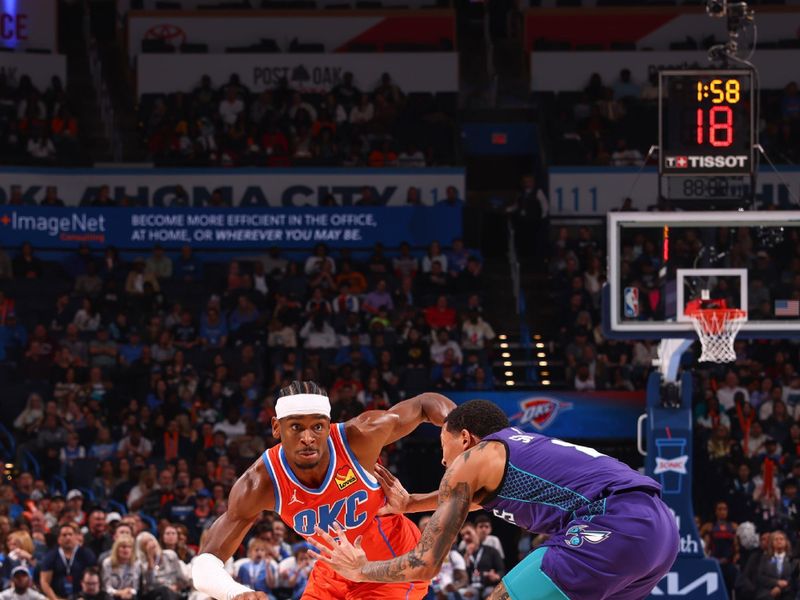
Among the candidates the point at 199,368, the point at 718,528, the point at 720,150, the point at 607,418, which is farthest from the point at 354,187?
the point at 720,150

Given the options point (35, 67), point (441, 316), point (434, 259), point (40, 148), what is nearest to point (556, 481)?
point (441, 316)

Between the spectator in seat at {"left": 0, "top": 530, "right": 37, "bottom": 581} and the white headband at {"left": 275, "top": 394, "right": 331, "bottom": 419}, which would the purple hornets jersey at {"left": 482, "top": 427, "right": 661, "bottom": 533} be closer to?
the white headband at {"left": 275, "top": 394, "right": 331, "bottom": 419}

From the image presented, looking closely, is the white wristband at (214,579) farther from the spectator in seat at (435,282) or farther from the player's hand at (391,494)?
the spectator in seat at (435,282)

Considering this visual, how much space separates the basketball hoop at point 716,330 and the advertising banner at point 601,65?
1367 centimetres

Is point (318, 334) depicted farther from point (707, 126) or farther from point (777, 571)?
point (707, 126)

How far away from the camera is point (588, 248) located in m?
22.9

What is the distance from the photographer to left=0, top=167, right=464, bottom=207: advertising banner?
81.5 ft

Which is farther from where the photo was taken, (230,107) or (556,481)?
(230,107)

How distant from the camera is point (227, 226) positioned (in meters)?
23.9

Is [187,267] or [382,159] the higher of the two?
[382,159]

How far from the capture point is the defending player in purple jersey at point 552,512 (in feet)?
21.4

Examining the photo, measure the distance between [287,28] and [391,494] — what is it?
21.4m

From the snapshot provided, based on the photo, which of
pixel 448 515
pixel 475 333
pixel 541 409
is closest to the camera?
pixel 448 515

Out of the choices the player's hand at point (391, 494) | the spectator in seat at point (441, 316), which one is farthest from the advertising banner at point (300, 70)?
the player's hand at point (391, 494)
